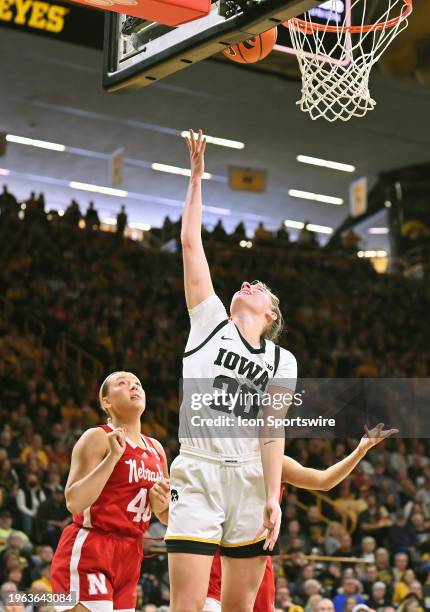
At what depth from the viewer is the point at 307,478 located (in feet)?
16.5

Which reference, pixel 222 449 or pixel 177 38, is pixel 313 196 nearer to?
pixel 177 38

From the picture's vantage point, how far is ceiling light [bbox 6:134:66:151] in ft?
66.3

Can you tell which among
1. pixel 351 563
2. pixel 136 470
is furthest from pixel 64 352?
pixel 136 470

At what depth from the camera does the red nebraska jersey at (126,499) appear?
5.09m

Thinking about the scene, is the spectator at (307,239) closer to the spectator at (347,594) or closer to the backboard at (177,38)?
the spectator at (347,594)

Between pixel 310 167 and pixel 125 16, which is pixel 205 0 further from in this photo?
pixel 310 167

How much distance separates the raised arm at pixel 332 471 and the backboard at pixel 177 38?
194 cm

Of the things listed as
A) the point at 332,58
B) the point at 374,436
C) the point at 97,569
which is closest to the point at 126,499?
the point at 97,569

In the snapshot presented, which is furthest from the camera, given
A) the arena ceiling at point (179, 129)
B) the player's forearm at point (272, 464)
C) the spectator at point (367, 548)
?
the arena ceiling at point (179, 129)

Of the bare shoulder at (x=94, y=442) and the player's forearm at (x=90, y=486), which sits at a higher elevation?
the bare shoulder at (x=94, y=442)

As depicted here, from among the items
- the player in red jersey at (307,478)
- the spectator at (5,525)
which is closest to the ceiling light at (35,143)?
the spectator at (5,525)

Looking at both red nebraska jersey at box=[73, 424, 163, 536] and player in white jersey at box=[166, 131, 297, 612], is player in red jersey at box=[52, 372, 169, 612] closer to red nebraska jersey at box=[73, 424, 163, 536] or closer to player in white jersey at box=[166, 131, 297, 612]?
red nebraska jersey at box=[73, 424, 163, 536]

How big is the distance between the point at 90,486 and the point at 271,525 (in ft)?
3.61

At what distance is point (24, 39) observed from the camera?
52.6 ft
